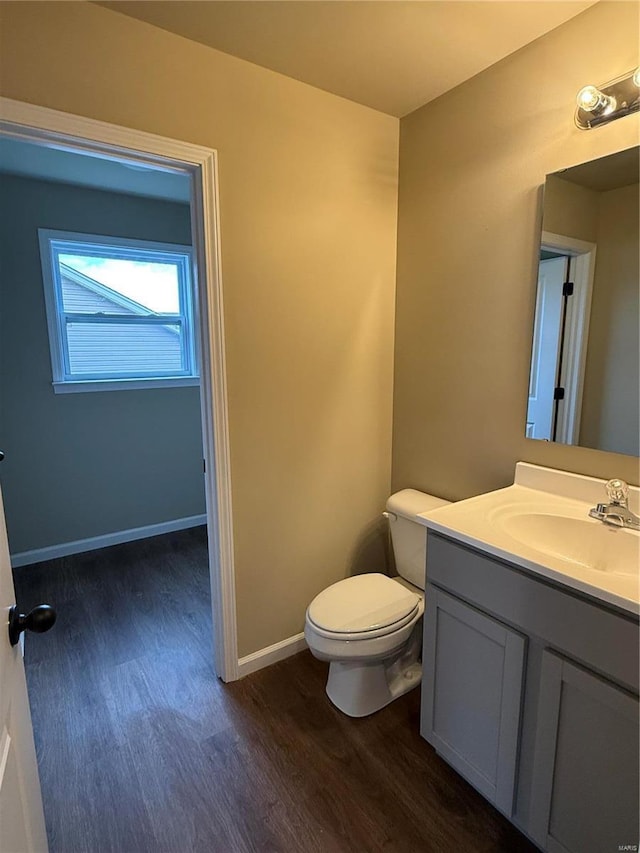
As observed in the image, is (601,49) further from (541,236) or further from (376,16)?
(376,16)

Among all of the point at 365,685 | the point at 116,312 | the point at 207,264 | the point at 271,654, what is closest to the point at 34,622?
the point at 207,264

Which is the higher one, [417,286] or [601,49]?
[601,49]

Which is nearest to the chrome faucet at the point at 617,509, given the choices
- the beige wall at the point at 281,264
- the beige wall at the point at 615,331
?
the beige wall at the point at 615,331

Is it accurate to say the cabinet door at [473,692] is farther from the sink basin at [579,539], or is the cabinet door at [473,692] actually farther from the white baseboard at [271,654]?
the white baseboard at [271,654]

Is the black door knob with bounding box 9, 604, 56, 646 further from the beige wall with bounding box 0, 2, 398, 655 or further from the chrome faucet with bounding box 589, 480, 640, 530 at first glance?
the chrome faucet with bounding box 589, 480, 640, 530

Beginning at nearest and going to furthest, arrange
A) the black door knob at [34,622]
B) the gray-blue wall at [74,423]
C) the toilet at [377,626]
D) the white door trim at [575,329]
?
the black door knob at [34,622] < the white door trim at [575,329] < the toilet at [377,626] < the gray-blue wall at [74,423]

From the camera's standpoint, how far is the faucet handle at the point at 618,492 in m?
1.37

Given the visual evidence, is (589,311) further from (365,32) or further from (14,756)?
(14,756)

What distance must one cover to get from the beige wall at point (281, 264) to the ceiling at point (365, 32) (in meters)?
0.08

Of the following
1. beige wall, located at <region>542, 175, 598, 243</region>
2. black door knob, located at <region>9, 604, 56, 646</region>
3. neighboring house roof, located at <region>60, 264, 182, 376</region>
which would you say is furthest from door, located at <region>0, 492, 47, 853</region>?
neighboring house roof, located at <region>60, 264, 182, 376</region>

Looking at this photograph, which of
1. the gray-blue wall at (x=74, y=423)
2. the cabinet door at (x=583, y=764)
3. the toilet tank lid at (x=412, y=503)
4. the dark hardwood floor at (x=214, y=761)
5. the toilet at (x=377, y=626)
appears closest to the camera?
the cabinet door at (x=583, y=764)

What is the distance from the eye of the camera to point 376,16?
140 centimetres

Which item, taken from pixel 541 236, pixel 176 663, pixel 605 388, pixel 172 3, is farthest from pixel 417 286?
pixel 176 663

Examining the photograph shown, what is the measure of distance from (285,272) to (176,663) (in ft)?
5.94
